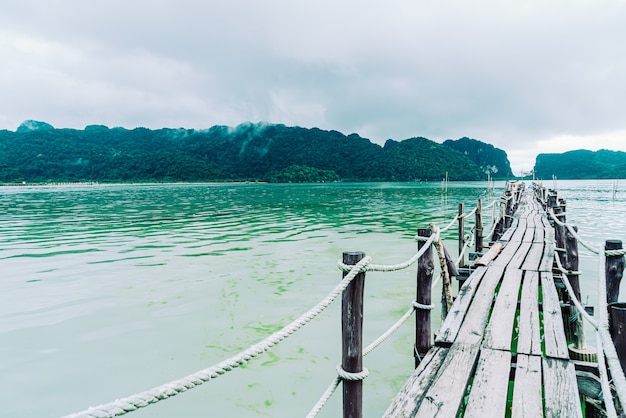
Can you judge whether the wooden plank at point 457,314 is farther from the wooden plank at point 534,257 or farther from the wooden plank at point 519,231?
the wooden plank at point 519,231

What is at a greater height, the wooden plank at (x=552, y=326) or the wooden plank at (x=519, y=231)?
the wooden plank at (x=519, y=231)

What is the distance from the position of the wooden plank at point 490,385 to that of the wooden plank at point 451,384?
3.1 inches

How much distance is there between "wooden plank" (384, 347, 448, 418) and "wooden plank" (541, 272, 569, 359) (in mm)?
1119

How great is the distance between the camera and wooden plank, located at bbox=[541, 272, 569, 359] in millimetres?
3758

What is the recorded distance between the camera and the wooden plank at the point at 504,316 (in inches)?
159

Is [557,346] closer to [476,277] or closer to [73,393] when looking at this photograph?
[476,277]

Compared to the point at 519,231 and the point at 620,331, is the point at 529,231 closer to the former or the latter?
the point at 519,231

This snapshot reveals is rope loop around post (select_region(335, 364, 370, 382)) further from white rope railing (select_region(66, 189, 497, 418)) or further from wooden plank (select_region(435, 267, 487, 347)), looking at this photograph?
wooden plank (select_region(435, 267, 487, 347))

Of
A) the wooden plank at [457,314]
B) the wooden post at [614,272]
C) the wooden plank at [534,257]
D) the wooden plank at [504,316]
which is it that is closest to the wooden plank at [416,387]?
the wooden plank at [457,314]

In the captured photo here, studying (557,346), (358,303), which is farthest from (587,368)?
(358,303)

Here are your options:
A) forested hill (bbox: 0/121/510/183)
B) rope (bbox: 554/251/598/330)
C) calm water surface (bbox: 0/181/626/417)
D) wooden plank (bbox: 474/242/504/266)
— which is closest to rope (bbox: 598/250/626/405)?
rope (bbox: 554/251/598/330)

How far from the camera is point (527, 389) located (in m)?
3.09

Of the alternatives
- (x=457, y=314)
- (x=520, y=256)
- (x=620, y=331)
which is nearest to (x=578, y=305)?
(x=457, y=314)

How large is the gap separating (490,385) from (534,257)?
19.6 ft
